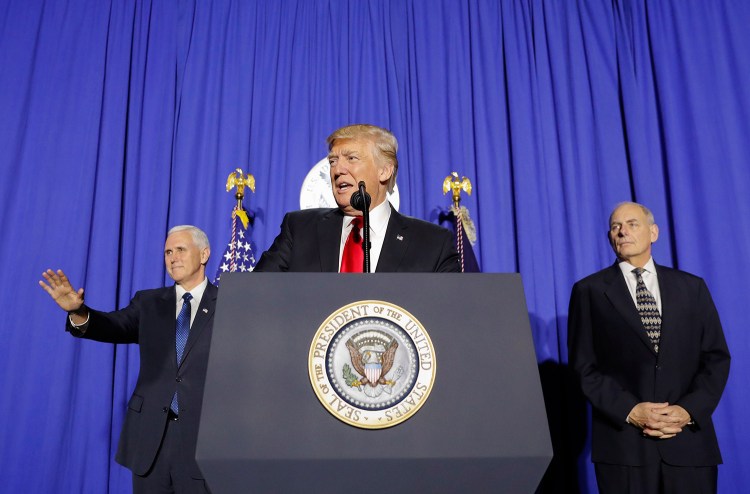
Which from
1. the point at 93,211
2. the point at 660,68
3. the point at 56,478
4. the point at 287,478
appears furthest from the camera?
the point at 660,68

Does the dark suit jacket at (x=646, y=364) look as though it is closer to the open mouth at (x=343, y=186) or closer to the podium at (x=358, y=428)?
the open mouth at (x=343, y=186)

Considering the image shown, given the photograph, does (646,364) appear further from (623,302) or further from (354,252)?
(354,252)

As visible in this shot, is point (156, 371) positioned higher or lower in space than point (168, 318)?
lower

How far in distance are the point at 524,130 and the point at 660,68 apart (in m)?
1.00

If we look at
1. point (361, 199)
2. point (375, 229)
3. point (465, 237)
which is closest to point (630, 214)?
point (465, 237)

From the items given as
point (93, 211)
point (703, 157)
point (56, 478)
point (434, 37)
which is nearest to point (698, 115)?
point (703, 157)

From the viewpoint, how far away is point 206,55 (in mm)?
4047

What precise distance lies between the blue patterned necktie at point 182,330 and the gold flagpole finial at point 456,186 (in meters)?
1.53

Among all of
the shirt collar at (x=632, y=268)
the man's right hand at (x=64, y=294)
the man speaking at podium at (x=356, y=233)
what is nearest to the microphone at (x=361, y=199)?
the man speaking at podium at (x=356, y=233)

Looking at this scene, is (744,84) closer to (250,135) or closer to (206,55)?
(250,135)

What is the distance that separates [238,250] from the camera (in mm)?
3502

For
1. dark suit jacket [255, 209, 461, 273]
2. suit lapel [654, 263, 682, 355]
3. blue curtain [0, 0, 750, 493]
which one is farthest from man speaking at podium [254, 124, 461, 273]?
blue curtain [0, 0, 750, 493]

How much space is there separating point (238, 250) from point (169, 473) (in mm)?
1356

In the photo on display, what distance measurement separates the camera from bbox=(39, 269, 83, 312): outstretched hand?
2.28 meters
